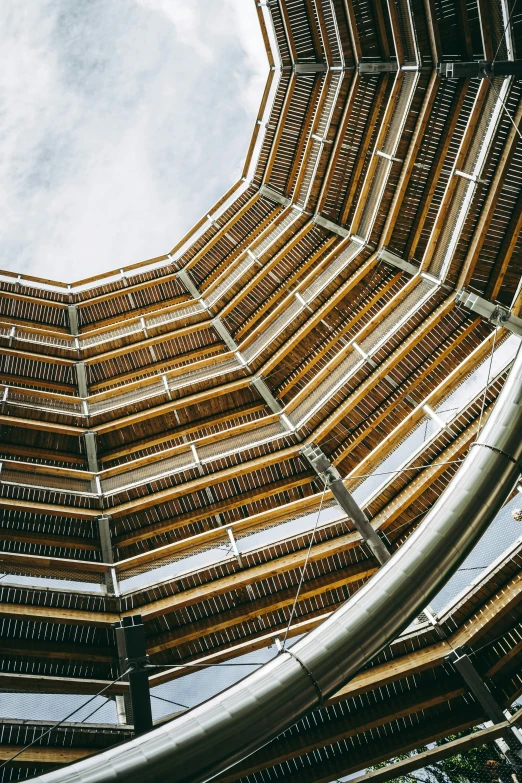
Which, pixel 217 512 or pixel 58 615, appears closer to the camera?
pixel 58 615

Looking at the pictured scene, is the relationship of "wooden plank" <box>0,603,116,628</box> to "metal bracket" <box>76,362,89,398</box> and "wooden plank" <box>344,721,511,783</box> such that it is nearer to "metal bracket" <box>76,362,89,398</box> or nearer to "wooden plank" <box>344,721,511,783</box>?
"wooden plank" <box>344,721,511,783</box>

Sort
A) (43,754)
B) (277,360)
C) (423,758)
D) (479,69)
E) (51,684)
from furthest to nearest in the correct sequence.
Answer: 1. (277,360)
2. (479,69)
3. (51,684)
4. (43,754)
5. (423,758)

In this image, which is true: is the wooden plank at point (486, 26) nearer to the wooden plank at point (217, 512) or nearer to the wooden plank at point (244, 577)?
the wooden plank at point (217, 512)

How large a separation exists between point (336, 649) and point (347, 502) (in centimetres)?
536

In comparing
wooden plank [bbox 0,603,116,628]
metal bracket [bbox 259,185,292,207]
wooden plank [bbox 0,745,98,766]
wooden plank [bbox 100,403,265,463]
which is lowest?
wooden plank [bbox 0,745,98,766]

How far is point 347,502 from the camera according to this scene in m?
14.8

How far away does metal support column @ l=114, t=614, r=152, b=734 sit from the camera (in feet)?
36.0

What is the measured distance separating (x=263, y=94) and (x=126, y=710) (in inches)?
651

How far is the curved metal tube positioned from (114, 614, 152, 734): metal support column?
1.91 m

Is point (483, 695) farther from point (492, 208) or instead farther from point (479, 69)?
point (479, 69)

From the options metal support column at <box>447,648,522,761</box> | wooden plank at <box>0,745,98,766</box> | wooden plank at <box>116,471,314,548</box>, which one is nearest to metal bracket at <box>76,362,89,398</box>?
wooden plank at <box>116,471,314,548</box>

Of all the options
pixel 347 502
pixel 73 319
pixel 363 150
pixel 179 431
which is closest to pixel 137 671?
pixel 347 502

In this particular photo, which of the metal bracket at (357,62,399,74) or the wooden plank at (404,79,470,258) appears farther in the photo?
the metal bracket at (357,62,399,74)

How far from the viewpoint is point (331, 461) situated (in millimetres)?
16172
